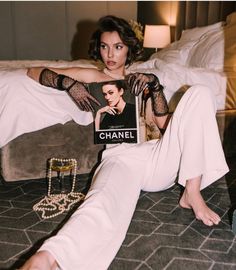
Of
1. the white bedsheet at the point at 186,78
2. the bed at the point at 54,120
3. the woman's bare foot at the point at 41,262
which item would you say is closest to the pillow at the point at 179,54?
the bed at the point at 54,120

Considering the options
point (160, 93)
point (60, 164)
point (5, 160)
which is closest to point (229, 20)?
point (160, 93)

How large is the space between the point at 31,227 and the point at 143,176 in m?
0.53

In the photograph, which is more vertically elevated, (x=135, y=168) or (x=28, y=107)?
(x=28, y=107)

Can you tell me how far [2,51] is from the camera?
4.21 meters

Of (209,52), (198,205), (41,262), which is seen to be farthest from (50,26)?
(41,262)

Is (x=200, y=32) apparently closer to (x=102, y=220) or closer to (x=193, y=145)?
(x=193, y=145)

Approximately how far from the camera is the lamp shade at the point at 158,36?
386cm

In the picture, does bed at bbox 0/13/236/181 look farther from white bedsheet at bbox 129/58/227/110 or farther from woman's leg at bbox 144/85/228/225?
woman's leg at bbox 144/85/228/225

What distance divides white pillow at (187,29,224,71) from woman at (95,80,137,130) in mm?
1218

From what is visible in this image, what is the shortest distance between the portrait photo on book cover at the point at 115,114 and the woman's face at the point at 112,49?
4.9 inches

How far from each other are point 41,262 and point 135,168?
0.63m

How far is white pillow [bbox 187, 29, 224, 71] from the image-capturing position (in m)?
2.48

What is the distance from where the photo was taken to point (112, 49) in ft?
5.04

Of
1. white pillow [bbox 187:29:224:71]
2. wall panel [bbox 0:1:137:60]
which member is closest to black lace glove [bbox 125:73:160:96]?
white pillow [bbox 187:29:224:71]
